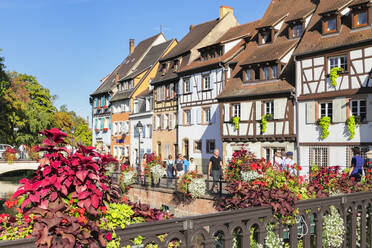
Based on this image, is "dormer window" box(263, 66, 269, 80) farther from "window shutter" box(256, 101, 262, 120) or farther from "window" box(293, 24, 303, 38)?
"window" box(293, 24, 303, 38)

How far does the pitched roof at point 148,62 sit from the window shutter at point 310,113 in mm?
22195

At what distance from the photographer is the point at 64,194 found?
9.74ft

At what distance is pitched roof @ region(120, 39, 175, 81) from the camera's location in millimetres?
42812

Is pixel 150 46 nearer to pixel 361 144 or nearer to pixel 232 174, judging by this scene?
pixel 361 144

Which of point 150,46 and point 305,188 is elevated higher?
point 150,46

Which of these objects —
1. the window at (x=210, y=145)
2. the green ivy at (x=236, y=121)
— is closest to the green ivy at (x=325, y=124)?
the green ivy at (x=236, y=121)

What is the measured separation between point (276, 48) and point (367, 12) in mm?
6186

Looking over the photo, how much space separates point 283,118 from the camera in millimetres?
23953

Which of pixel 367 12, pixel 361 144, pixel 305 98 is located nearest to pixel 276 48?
pixel 305 98

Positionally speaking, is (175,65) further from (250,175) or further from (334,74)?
(250,175)

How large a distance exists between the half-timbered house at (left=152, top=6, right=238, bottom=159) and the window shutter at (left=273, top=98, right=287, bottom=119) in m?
10.5

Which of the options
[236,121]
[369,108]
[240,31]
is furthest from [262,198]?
[240,31]

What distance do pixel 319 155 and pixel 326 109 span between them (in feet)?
8.28

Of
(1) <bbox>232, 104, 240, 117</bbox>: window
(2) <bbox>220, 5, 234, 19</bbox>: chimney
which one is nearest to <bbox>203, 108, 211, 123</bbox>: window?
(1) <bbox>232, 104, 240, 117</bbox>: window
